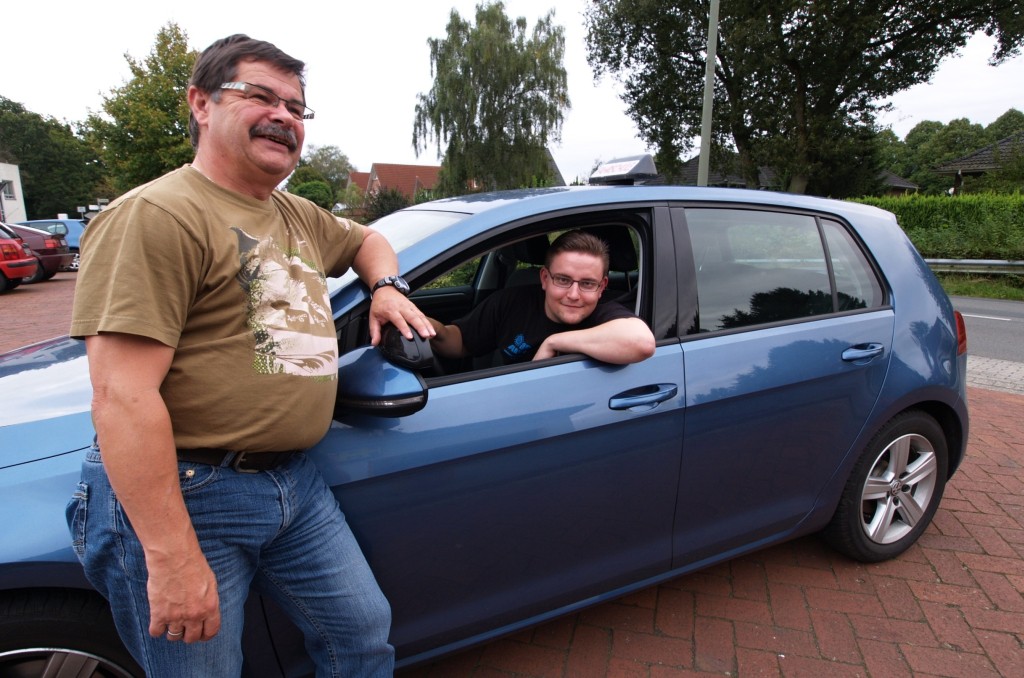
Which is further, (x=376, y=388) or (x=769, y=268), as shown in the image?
(x=769, y=268)

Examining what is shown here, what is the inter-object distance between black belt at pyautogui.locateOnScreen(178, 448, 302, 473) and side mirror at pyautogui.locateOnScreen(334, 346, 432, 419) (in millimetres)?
188

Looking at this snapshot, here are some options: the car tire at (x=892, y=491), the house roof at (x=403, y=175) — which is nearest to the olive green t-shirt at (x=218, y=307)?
the car tire at (x=892, y=491)

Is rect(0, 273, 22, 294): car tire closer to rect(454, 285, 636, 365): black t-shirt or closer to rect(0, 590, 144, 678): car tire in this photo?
rect(454, 285, 636, 365): black t-shirt

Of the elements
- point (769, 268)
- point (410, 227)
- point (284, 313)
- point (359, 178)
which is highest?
point (359, 178)

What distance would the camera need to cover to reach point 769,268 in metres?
2.43

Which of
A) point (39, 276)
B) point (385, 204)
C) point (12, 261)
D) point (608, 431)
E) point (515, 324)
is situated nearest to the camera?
point (608, 431)

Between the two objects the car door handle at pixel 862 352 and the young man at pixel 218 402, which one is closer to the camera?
the young man at pixel 218 402

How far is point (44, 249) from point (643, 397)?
17279 millimetres

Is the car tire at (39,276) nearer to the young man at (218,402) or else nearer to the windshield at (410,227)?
the windshield at (410,227)

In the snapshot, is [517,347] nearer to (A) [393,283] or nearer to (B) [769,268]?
(A) [393,283]

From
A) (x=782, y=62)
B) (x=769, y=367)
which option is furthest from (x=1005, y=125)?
(x=769, y=367)

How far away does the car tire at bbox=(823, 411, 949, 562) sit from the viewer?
99.9 inches

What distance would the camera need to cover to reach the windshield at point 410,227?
1864 millimetres

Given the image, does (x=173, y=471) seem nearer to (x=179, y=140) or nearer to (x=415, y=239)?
(x=415, y=239)
